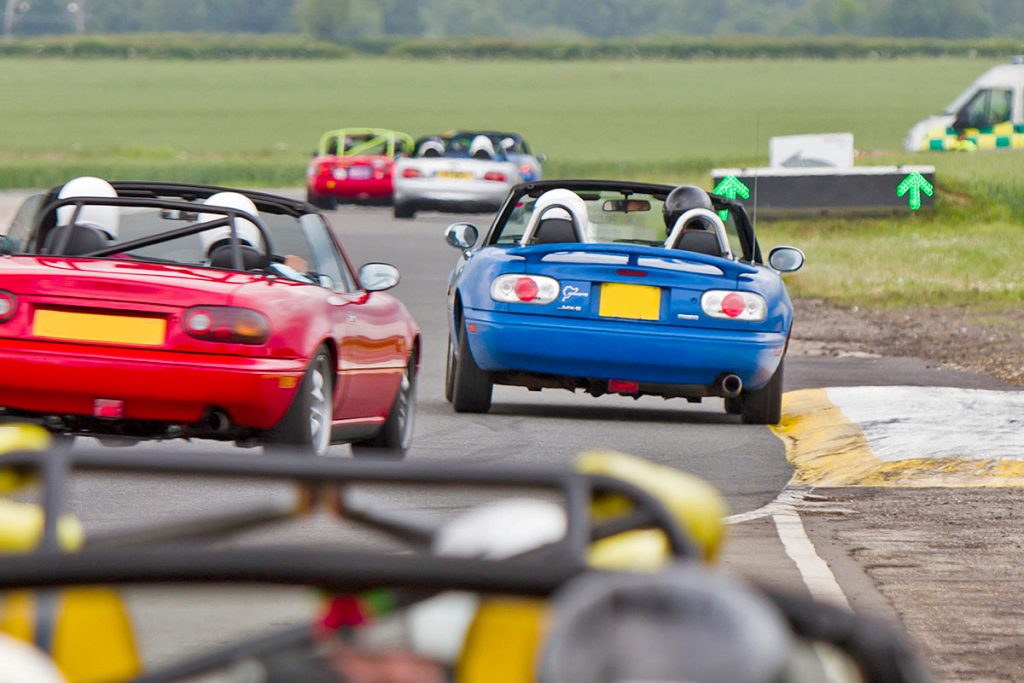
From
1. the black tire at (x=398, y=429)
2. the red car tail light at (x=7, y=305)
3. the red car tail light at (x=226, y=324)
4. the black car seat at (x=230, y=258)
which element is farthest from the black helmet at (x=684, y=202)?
the red car tail light at (x=7, y=305)

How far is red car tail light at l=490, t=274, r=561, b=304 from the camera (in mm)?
11078

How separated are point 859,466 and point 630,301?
70.5 inches

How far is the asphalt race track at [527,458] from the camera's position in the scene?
251 cm

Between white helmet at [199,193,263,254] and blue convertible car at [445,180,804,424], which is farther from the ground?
white helmet at [199,193,263,254]

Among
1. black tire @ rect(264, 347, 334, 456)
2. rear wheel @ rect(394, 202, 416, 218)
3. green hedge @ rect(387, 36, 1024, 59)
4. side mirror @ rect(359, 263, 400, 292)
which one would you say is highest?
side mirror @ rect(359, 263, 400, 292)

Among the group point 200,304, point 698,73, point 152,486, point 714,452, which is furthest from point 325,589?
point 698,73

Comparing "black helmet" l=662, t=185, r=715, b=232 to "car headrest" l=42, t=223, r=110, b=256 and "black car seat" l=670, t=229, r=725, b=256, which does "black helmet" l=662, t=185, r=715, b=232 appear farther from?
"car headrest" l=42, t=223, r=110, b=256

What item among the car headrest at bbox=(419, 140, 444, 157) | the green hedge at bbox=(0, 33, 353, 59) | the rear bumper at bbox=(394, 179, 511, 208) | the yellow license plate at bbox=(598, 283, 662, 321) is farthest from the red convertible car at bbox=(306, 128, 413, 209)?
the green hedge at bbox=(0, 33, 353, 59)

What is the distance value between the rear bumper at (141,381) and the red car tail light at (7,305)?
0.31ft

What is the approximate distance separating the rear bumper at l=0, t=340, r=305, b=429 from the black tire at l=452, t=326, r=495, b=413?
10.4ft

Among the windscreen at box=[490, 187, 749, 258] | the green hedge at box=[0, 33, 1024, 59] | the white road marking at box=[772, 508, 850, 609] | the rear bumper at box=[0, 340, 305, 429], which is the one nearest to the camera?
the white road marking at box=[772, 508, 850, 609]

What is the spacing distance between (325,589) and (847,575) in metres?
4.89

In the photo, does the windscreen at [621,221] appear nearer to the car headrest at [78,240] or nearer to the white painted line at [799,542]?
the white painted line at [799,542]

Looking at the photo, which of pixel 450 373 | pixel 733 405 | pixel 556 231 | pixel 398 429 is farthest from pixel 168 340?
pixel 733 405
